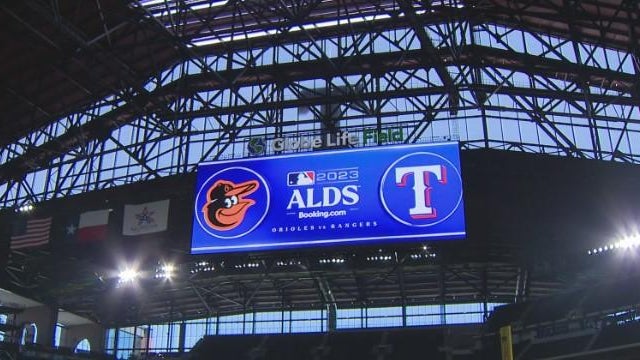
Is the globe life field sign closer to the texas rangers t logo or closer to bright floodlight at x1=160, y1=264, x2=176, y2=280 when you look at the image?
the texas rangers t logo

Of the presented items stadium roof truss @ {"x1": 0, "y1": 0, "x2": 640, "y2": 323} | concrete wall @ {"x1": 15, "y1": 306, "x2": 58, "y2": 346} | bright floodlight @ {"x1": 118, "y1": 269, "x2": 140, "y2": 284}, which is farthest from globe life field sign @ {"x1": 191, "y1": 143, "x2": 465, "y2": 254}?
concrete wall @ {"x1": 15, "y1": 306, "x2": 58, "y2": 346}

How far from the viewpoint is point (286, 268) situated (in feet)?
104

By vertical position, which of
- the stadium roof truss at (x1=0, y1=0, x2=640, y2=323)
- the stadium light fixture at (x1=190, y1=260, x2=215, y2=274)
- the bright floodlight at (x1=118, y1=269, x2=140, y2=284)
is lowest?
the bright floodlight at (x1=118, y1=269, x2=140, y2=284)

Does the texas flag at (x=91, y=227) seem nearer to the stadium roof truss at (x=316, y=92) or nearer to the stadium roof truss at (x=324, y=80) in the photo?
the stadium roof truss at (x=316, y=92)

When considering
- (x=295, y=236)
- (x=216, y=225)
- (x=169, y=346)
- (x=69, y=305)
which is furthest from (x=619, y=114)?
(x=69, y=305)

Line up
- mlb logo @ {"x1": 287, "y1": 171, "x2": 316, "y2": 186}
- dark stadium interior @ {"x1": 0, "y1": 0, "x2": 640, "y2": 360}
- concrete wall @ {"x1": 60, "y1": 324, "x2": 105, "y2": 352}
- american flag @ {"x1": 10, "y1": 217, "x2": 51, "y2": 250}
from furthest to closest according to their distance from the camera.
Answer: concrete wall @ {"x1": 60, "y1": 324, "x2": 105, "y2": 352} → american flag @ {"x1": 10, "y1": 217, "x2": 51, "y2": 250} → dark stadium interior @ {"x1": 0, "y1": 0, "x2": 640, "y2": 360} → mlb logo @ {"x1": 287, "y1": 171, "x2": 316, "y2": 186}

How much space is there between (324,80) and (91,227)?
1232cm

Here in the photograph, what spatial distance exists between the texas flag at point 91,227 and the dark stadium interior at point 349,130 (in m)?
0.49

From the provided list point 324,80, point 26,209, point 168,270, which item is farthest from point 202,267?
point 324,80

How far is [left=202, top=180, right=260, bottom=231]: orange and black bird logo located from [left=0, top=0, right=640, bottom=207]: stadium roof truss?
17.3 ft

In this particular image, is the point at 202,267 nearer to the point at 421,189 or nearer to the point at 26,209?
the point at 26,209

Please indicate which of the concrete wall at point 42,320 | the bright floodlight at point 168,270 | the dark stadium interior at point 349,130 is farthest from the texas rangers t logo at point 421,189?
the concrete wall at point 42,320

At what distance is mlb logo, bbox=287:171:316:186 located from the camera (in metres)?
27.2

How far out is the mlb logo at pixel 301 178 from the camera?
27250 mm
